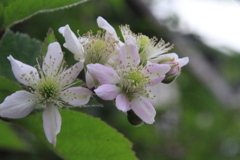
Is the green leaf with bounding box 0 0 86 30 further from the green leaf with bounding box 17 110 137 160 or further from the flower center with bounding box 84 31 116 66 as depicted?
the green leaf with bounding box 17 110 137 160

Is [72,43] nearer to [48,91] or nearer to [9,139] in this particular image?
[48,91]

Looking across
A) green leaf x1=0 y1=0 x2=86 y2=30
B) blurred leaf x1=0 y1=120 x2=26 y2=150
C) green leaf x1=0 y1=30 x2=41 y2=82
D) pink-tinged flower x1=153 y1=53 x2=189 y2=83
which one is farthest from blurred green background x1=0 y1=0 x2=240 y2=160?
pink-tinged flower x1=153 y1=53 x2=189 y2=83

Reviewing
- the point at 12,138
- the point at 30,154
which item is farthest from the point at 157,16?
the point at 12,138

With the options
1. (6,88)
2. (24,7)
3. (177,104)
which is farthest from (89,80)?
(177,104)

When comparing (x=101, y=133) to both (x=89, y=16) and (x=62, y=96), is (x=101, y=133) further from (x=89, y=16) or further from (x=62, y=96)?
(x=89, y=16)

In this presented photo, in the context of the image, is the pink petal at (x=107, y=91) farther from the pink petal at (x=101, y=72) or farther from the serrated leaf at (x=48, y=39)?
the serrated leaf at (x=48, y=39)

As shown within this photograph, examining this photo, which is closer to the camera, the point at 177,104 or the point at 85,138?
the point at 85,138
